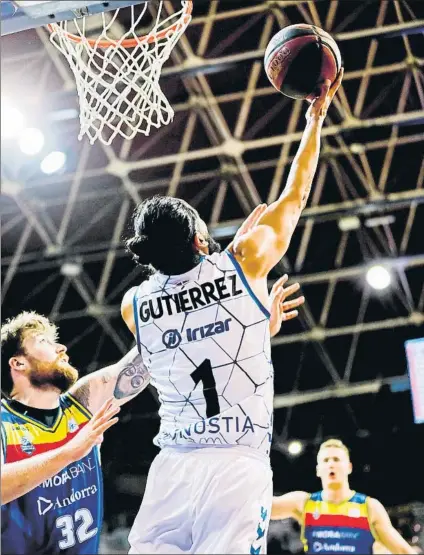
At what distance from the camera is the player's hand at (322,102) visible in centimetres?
311

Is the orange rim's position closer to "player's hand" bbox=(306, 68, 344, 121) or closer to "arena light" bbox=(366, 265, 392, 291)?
"player's hand" bbox=(306, 68, 344, 121)

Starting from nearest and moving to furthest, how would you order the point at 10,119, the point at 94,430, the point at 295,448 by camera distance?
the point at 94,430, the point at 10,119, the point at 295,448

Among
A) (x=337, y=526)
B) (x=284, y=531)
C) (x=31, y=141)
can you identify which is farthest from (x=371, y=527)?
(x=284, y=531)

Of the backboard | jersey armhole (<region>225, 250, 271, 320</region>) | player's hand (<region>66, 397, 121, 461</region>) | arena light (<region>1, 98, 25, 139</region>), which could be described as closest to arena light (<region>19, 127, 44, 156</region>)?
arena light (<region>1, 98, 25, 139</region>)

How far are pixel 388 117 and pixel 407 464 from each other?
15.2ft

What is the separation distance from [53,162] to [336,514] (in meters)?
4.23

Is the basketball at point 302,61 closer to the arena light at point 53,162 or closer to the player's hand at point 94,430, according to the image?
the player's hand at point 94,430

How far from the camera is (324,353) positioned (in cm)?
887

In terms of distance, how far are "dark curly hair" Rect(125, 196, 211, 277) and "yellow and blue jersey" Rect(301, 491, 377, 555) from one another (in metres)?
2.43

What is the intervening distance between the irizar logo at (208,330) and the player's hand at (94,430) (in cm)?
55

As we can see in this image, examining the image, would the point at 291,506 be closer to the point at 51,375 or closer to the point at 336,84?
the point at 51,375

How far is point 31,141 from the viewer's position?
6.80 m

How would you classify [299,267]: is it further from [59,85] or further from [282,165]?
[59,85]

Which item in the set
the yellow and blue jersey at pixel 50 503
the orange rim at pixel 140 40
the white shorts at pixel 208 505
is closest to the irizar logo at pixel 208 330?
the white shorts at pixel 208 505
